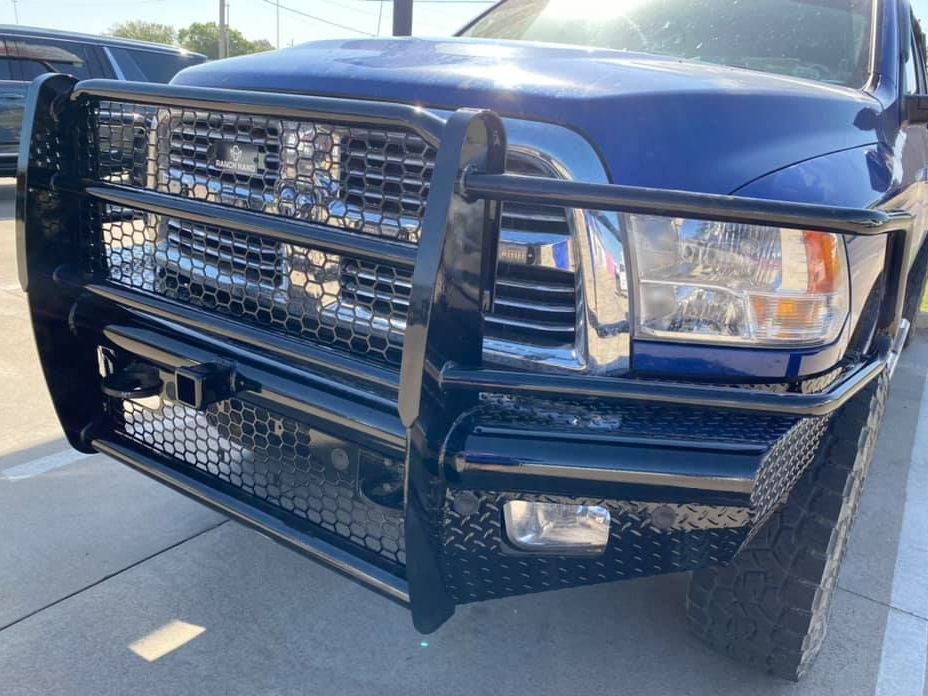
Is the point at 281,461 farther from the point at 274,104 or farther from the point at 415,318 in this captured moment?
the point at 274,104

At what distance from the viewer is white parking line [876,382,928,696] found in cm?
237

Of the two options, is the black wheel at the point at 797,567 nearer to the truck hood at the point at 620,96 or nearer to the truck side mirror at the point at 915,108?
the truck hood at the point at 620,96

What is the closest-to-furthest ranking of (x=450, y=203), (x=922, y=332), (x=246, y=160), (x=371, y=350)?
(x=450, y=203) → (x=371, y=350) → (x=246, y=160) → (x=922, y=332)

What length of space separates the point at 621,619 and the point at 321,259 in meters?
1.48

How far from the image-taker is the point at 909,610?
2.71 meters

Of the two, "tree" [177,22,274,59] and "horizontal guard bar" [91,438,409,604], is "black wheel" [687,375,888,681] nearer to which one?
"horizontal guard bar" [91,438,409,604]

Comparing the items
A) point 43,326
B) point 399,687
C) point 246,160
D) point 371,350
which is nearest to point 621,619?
point 399,687

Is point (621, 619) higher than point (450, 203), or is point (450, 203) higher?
point (450, 203)

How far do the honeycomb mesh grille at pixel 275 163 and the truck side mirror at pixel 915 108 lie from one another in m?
1.88

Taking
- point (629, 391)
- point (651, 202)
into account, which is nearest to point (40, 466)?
point (629, 391)

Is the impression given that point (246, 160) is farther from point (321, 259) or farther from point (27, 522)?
point (27, 522)

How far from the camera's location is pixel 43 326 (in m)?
2.35

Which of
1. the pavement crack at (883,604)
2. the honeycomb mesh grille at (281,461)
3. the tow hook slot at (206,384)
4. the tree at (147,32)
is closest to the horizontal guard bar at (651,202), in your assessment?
the honeycomb mesh grille at (281,461)

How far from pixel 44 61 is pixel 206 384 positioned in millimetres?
9748
